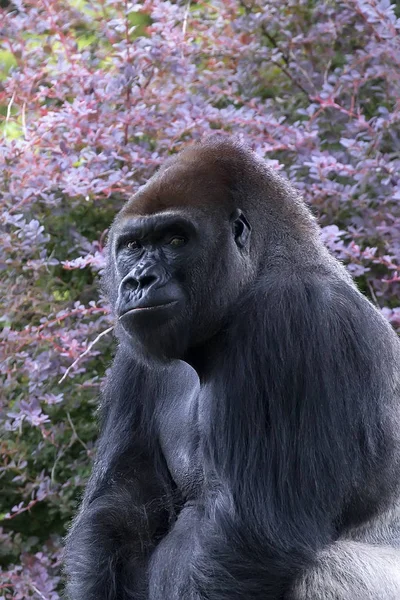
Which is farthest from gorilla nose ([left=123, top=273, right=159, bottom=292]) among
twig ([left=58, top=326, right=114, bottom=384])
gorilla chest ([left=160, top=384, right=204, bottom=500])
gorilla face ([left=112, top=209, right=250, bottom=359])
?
twig ([left=58, top=326, right=114, bottom=384])

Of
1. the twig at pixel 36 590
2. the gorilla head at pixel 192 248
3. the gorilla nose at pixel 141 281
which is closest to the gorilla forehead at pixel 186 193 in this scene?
the gorilla head at pixel 192 248

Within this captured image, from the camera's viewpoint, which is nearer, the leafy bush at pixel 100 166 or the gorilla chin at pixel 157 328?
the gorilla chin at pixel 157 328

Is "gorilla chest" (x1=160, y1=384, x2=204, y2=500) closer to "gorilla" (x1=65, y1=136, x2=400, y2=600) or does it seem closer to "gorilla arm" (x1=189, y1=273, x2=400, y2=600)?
"gorilla" (x1=65, y1=136, x2=400, y2=600)

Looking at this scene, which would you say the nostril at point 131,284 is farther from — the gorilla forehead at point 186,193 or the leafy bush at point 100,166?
the leafy bush at point 100,166

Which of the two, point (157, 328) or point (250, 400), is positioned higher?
point (157, 328)

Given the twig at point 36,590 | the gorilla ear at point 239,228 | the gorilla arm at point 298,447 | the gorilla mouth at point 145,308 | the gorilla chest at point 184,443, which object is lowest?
the twig at point 36,590

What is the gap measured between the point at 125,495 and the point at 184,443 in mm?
263

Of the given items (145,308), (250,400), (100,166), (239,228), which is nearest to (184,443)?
(250,400)

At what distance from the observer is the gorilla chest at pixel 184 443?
12.1 ft

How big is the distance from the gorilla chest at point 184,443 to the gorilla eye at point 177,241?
0.54 m

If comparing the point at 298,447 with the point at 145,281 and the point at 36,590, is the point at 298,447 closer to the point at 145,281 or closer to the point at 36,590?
the point at 145,281

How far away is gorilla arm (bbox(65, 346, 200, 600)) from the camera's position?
12.1 feet

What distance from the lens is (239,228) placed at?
11.6 ft

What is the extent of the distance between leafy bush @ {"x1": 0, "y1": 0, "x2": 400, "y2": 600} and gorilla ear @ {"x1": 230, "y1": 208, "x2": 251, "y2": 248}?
914 mm
